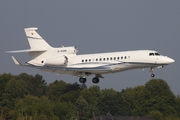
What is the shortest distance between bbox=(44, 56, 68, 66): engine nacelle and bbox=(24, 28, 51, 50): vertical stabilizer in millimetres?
2593

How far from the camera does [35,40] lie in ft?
172

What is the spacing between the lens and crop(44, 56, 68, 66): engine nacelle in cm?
4912

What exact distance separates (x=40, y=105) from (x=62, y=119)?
6984 millimetres

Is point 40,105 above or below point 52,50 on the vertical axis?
below

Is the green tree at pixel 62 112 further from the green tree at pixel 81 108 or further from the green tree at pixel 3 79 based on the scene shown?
the green tree at pixel 3 79

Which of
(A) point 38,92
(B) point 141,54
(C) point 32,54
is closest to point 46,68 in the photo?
(C) point 32,54

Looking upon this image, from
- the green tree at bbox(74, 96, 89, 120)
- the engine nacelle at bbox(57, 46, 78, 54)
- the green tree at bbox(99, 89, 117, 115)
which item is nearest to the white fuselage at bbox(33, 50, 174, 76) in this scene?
the engine nacelle at bbox(57, 46, 78, 54)

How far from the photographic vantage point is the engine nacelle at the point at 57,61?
161 ft

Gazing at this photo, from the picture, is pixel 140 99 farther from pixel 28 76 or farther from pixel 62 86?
pixel 28 76

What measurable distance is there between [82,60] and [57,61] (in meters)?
2.16

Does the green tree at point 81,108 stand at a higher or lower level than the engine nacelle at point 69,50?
lower

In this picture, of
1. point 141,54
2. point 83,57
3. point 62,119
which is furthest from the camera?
point 62,119

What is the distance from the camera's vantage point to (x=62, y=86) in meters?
98.2

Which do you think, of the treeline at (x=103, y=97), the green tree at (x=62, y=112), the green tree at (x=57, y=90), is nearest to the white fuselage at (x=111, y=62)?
the green tree at (x=62, y=112)
